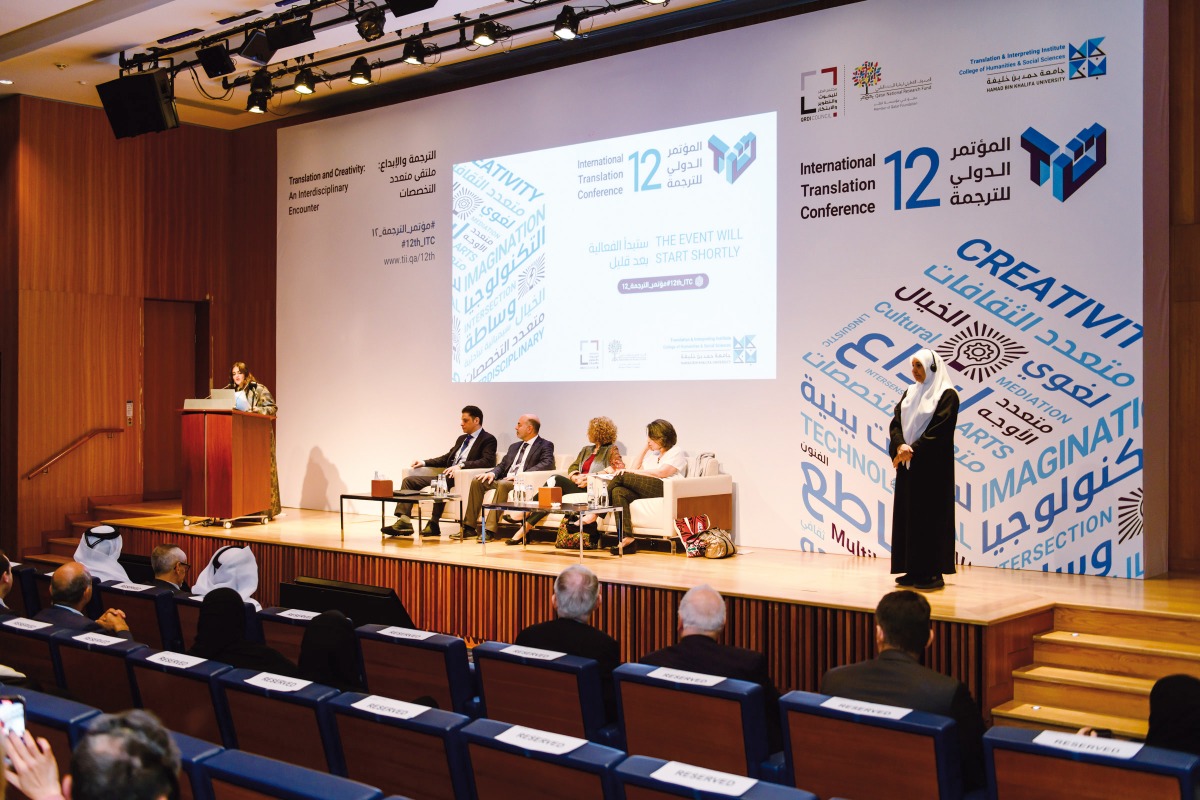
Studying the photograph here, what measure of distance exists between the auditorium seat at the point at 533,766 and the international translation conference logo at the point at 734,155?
576 centimetres

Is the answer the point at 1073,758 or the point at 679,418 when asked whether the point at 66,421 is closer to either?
the point at 679,418

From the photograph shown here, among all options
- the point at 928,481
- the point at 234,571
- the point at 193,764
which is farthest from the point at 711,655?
the point at 234,571

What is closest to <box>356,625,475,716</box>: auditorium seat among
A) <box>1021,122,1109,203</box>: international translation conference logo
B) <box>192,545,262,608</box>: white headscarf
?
<box>192,545,262,608</box>: white headscarf

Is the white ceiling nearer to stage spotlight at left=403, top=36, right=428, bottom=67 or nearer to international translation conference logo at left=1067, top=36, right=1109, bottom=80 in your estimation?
stage spotlight at left=403, top=36, right=428, bottom=67

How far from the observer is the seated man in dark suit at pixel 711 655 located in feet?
10.9

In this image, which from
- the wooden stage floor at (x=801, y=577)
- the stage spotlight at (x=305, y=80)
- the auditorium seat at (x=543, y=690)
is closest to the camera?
the auditorium seat at (x=543, y=690)

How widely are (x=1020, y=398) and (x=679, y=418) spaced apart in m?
2.41

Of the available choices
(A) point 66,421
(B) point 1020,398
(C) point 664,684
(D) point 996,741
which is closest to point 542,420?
(B) point 1020,398

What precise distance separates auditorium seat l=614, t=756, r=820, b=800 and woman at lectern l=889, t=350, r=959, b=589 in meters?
3.77

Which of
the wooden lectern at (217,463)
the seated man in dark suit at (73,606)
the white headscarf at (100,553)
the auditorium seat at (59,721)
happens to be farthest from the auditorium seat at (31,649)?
the wooden lectern at (217,463)

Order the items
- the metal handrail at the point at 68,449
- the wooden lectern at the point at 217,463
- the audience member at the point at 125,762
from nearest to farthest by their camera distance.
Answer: the audience member at the point at 125,762 → the wooden lectern at the point at 217,463 → the metal handrail at the point at 68,449

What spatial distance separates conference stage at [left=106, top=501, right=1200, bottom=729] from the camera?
4.93 meters

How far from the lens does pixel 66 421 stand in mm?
10031

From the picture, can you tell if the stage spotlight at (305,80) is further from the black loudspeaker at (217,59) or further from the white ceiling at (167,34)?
the black loudspeaker at (217,59)
